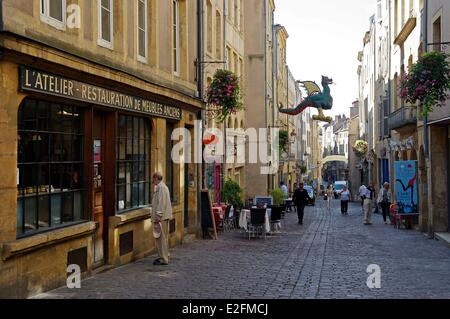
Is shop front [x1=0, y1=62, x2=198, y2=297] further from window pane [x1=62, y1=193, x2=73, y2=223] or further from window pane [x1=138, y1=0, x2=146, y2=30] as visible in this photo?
window pane [x1=138, y1=0, x2=146, y2=30]

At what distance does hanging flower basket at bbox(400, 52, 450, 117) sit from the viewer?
586 inches

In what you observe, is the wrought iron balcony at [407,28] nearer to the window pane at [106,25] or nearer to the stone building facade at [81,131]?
the stone building facade at [81,131]

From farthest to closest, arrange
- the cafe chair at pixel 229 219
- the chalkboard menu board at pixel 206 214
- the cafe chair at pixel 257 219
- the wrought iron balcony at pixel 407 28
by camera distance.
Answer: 1. the wrought iron balcony at pixel 407 28
2. the cafe chair at pixel 229 219
3. the chalkboard menu board at pixel 206 214
4. the cafe chair at pixel 257 219

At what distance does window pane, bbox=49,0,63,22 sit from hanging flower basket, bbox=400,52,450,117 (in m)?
9.09

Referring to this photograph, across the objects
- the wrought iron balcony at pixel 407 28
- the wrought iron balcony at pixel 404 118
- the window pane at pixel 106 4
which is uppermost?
the wrought iron balcony at pixel 407 28

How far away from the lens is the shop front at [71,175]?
8055mm

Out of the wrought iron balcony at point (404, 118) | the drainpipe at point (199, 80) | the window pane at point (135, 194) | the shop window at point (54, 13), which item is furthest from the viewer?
the wrought iron balcony at point (404, 118)

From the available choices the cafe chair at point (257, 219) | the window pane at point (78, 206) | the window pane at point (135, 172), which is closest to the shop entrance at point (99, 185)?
the window pane at point (78, 206)

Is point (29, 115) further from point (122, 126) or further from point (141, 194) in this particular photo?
point (141, 194)

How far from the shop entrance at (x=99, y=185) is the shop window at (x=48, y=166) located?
2.67 ft

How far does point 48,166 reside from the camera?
30.6 ft

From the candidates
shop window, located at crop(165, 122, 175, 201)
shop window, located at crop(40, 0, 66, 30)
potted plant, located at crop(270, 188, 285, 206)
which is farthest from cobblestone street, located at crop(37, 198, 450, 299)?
potted plant, located at crop(270, 188, 285, 206)

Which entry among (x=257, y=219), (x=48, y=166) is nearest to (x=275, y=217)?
(x=257, y=219)
